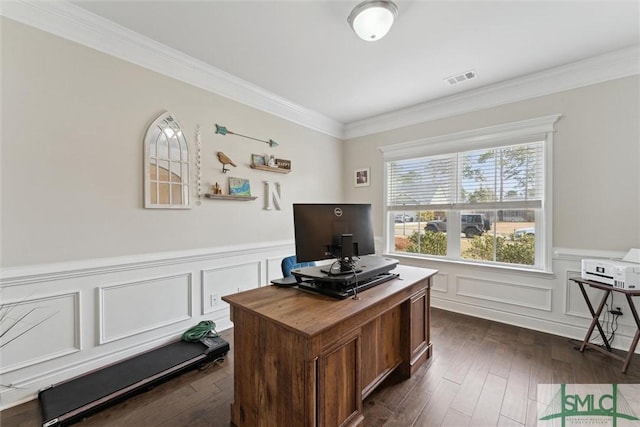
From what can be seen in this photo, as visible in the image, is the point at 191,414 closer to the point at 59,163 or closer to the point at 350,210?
the point at 350,210

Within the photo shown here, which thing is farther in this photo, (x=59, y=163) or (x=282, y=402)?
(x=59, y=163)

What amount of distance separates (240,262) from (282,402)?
6.40 ft

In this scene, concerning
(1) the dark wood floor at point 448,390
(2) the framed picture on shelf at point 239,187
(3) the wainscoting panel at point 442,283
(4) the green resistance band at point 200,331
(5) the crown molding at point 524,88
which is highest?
(5) the crown molding at point 524,88

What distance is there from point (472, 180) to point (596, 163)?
1085 millimetres

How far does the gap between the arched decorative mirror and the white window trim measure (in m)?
2.94

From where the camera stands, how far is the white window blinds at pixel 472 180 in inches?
115

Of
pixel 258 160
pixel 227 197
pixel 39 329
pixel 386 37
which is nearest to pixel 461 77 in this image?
pixel 386 37

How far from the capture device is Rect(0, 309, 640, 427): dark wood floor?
1.64 m

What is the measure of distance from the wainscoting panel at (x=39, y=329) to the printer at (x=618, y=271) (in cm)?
431

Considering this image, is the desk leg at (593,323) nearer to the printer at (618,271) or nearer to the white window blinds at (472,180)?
the printer at (618,271)

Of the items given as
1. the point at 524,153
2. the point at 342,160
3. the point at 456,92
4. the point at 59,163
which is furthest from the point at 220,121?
the point at 524,153

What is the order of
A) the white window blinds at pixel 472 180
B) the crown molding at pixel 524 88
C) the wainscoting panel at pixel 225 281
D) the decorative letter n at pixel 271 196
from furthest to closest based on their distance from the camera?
the decorative letter n at pixel 271 196 → the white window blinds at pixel 472 180 → the wainscoting panel at pixel 225 281 → the crown molding at pixel 524 88

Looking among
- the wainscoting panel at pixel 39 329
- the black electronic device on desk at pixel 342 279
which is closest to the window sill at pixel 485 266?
the black electronic device on desk at pixel 342 279

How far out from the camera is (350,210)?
184 centimetres
